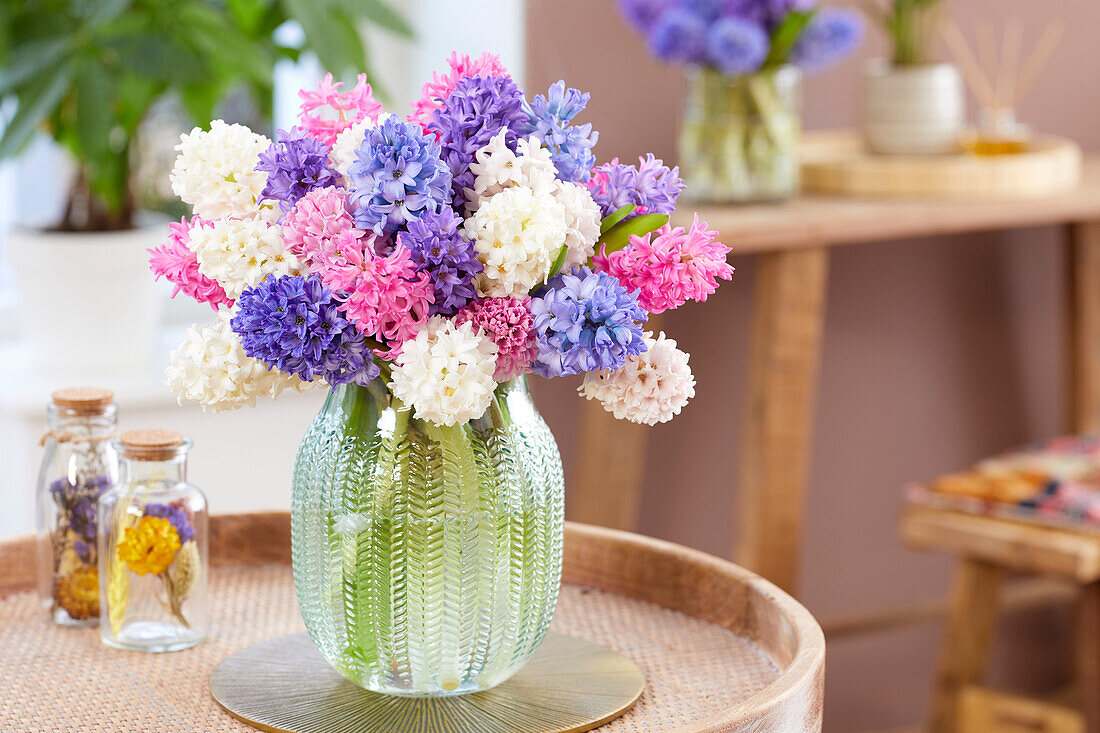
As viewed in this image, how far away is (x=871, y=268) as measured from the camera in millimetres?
2150

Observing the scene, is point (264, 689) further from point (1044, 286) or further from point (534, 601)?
point (1044, 286)

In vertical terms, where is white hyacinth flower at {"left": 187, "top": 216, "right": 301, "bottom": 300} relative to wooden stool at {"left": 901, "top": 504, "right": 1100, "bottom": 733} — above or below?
above

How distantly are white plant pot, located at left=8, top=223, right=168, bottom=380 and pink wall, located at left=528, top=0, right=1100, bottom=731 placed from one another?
1.69 feet

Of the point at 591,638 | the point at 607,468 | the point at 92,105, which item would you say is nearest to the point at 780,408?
the point at 607,468

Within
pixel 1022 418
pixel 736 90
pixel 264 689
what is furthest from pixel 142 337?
pixel 1022 418

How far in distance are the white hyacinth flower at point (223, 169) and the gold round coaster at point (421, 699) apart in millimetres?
286

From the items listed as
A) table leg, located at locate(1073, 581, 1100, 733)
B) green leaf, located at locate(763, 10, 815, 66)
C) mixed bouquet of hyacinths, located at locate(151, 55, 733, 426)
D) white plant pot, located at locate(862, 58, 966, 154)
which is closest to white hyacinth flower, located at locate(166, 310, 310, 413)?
mixed bouquet of hyacinths, located at locate(151, 55, 733, 426)

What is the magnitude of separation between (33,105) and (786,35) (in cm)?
80

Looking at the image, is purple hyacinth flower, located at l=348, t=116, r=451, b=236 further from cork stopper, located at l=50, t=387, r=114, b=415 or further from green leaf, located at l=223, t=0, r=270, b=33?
green leaf, located at l=223, t=0, r=270, b=33

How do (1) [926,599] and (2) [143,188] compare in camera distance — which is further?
(1) [926,599]

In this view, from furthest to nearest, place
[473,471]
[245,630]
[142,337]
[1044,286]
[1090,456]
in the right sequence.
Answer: [1044,286]
[1090,456]
[142,337]
[245,630]
[473,471]

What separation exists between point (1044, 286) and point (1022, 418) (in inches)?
8.6

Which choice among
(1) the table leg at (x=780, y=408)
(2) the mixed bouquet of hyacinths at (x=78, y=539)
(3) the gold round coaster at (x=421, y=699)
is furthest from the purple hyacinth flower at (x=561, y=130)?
(1) the table leg at (x=780, y=408)

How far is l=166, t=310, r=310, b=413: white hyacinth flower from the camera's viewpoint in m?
0.77
